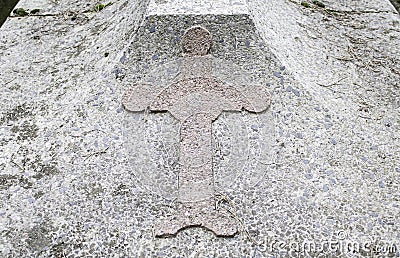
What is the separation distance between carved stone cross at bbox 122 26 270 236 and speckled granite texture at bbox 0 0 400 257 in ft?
0.13

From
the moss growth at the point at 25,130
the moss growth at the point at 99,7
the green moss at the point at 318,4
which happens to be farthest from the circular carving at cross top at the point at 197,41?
the green moss at the point at 318,4

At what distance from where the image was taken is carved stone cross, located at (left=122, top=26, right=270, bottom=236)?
7.23 feet

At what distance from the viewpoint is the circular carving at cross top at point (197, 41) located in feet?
8.07

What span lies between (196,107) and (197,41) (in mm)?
317

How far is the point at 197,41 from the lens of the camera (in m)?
2.46

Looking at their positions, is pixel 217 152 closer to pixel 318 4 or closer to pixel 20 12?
pixel 318 4

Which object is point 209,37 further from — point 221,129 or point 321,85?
point 321,85

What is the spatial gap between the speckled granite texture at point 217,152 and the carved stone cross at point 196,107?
4cm

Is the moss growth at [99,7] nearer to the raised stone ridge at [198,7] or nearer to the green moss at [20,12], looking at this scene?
the green moss at [20,12]

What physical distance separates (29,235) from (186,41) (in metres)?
1.10

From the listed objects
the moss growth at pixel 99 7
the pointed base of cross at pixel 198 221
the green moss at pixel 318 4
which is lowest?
the pointed base of cross at pixel 198 221

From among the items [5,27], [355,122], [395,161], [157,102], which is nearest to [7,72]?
[5,27]

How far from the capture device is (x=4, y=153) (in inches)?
98.3

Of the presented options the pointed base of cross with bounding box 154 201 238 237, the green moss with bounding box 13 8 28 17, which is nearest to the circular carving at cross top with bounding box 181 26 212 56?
the pointed base of cross with bounding box 154 201 238 237
